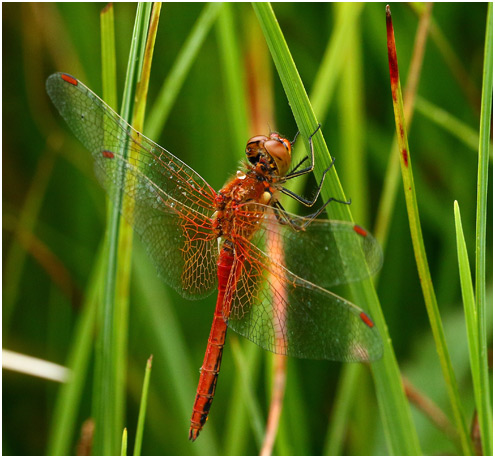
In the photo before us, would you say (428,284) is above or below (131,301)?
below

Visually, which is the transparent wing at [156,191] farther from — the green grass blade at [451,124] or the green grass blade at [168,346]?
the green grass blade at [451,124]

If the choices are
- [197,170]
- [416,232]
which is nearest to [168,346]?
[197,170]

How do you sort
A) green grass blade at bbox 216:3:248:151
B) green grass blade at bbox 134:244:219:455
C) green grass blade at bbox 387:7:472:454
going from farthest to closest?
green grass blade at bbox 134:244:219:455 → green grass blade at bbox 216:3:248:151 → green grass blade at bbox 387:7:472:454

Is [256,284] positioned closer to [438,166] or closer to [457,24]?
[438,166]

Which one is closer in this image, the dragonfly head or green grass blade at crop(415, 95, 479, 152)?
the dragonfly head

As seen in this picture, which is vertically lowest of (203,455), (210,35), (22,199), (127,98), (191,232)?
(203,455)

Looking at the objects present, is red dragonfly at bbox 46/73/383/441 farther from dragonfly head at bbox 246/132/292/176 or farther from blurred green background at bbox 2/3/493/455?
blurred green background at bbox 2/3/493/455

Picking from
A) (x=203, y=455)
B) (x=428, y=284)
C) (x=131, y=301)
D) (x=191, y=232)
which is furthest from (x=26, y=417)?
(x=428, y=284)

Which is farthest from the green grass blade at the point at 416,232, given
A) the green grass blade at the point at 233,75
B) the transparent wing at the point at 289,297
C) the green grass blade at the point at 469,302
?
the green grass blade at the point at 233,75

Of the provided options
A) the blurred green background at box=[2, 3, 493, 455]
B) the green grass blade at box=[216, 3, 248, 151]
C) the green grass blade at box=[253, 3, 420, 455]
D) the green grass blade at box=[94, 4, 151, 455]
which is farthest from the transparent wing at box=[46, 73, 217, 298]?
the blurred green background at box=[2, 3, 493, 455]
